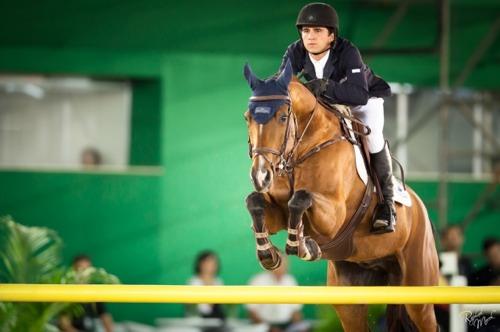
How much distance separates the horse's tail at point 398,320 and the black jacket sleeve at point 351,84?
5.00 ft

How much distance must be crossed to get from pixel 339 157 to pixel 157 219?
232 inches

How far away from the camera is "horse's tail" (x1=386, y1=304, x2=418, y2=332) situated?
205 inches

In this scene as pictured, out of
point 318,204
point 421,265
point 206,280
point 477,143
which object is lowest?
point 206,280

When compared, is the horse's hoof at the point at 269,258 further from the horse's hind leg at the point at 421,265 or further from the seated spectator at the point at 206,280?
the seated spectator at the point at 206,280

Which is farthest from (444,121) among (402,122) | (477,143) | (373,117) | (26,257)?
(373,117)

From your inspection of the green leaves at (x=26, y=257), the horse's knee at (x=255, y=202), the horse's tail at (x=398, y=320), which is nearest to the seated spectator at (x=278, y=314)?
the green leaves at (x=26, y=257)

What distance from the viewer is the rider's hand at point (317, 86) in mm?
4375

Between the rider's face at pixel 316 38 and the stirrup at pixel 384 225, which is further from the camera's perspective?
the stirrup at pixel 384 225

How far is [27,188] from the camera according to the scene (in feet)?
32.6

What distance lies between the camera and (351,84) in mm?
4312

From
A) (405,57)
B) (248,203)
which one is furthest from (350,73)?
(405,57)

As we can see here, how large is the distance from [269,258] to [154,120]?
21.0ft

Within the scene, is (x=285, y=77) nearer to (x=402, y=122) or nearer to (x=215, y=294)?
(x=215, y=294)

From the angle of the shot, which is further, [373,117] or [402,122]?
[402,122]
